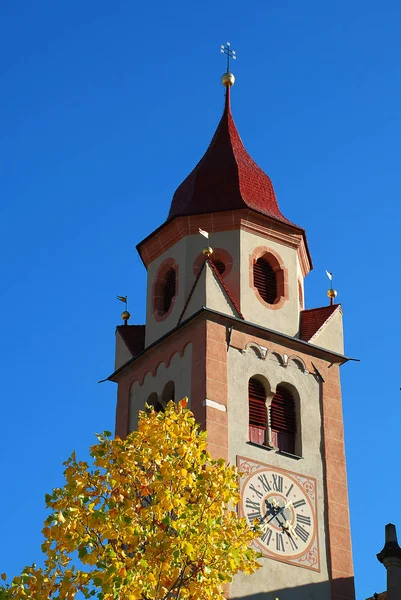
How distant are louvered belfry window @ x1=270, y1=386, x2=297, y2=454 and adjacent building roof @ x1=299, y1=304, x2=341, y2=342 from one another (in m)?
1.91

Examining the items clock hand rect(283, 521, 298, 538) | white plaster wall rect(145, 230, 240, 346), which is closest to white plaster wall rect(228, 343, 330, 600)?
clock hand rect(283, 521, 298, 538)

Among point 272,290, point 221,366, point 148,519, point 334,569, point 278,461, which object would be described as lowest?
point 148,519

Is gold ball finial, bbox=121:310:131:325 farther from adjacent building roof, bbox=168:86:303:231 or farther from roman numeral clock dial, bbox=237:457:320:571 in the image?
roman numeral clock dial, bbox=237:457:320:571

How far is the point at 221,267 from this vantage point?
115 feet

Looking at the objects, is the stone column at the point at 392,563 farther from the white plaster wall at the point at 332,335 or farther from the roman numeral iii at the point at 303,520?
the white plaster wall at the point at 332,335

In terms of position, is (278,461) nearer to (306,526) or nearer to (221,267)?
(306,526)

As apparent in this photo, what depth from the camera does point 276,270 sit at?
35625 millimetres

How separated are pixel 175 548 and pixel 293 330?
15.5 m

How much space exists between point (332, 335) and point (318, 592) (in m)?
7.76

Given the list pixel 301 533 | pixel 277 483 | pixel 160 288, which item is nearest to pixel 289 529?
pixel 301 533

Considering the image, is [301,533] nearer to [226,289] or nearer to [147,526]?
[226,289]

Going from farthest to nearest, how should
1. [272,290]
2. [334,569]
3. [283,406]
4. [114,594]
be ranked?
[272,290] < [283,406] < [334,569] < [114,594]

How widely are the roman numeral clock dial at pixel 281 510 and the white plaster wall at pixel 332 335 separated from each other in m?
4.37

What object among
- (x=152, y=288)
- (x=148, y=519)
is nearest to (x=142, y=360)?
(x=152, y=288)
